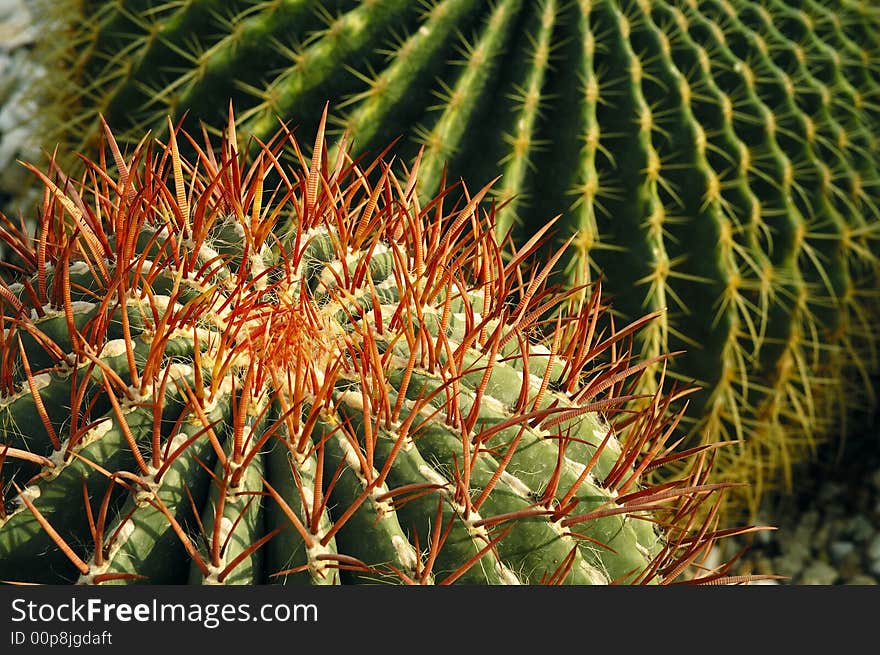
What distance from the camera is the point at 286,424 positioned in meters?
0.93

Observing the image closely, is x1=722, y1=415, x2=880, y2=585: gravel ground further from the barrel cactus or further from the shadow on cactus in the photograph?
the shadow on cactus

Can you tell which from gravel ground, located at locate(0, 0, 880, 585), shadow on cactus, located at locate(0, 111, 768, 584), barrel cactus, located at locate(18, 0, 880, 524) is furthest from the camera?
gravel ground, located at locate(0, 0, 880, 585)

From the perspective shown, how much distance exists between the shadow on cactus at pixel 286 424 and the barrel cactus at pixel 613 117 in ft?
2.18

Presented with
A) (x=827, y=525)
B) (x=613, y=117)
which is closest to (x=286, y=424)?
(x=613, y=117)

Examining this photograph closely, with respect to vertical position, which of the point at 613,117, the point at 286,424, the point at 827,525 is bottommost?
the point at 827,525

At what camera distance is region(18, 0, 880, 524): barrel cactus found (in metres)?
1.77

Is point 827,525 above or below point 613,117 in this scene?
below

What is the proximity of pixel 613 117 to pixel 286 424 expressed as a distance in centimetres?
113

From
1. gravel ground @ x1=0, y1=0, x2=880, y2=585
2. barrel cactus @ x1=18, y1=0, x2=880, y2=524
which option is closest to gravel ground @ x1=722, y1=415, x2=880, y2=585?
gravel ground @ x1=0, y1=0, x2=880, y2=585

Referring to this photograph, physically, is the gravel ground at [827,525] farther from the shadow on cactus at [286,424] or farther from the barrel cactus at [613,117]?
the shadow on cactus at [286,424]

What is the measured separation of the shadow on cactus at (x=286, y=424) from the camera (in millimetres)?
889

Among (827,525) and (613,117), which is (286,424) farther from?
(827,525)

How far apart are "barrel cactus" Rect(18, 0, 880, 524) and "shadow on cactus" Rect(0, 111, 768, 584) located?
0.66 metres

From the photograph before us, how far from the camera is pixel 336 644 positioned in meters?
0.89
